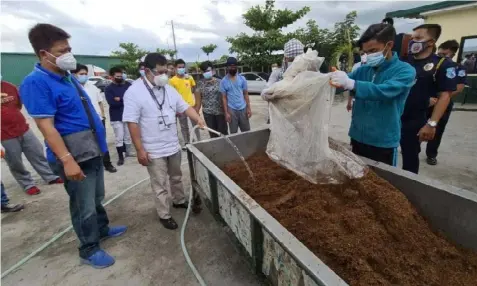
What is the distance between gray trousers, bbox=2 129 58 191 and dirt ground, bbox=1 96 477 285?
178 millimetres

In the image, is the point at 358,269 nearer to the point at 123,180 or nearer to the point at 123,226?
the point at 123,226

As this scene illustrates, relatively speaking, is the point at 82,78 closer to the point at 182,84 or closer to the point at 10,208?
the point at 182,84

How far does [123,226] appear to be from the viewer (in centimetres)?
252

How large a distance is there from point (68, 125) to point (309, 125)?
1663 mm

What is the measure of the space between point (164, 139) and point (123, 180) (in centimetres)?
176

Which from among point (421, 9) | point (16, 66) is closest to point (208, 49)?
point (16, 66)

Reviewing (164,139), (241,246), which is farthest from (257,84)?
(241,246)

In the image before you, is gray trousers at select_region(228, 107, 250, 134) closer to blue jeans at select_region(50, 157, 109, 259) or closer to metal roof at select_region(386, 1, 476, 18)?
blue jeans at select_region(50, 157, 109, 259)

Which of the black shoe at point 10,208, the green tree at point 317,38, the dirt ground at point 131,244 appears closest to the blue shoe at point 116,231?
the dirt ground at point 131,244

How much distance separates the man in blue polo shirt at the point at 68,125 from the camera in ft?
5.34

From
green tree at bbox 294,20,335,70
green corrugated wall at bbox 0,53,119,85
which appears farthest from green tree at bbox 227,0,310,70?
green corrugated wall at bbox 0,53,119,85

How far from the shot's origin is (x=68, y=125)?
1.77 meters

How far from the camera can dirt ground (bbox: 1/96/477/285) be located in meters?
1.93

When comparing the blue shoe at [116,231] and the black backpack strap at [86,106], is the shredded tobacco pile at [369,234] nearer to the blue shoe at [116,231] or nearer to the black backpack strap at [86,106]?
the black backpack strap at [86,106]
